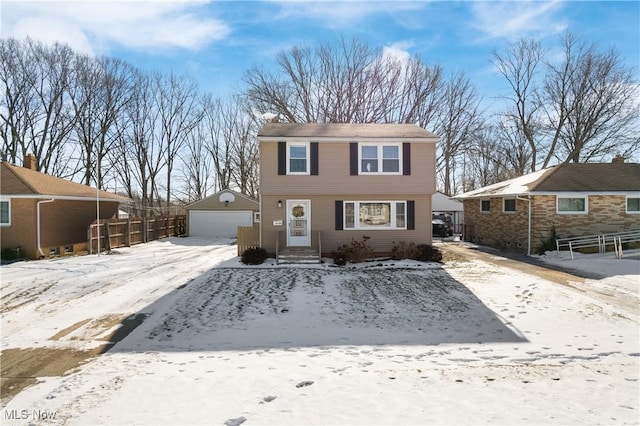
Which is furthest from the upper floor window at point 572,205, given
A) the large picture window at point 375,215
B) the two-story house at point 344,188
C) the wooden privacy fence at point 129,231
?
the wooden privacy fence at point 129,231

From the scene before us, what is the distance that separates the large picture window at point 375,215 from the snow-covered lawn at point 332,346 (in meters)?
3.41

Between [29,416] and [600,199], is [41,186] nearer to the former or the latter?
[29,416]

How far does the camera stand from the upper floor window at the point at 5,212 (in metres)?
16.2

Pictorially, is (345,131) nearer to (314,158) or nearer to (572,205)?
(314,158)

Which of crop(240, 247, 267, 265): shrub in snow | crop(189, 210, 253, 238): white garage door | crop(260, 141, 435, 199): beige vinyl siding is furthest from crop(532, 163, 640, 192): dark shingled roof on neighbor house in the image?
crop(189, 210, 253, 238): white garage door

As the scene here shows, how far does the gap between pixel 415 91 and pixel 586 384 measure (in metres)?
31.7

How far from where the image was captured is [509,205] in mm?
19406

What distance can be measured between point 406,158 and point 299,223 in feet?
17.1

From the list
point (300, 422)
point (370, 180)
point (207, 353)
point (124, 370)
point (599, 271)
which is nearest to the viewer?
point (300, 422)

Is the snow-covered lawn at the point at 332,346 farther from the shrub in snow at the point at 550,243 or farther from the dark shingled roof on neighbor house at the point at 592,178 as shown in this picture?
the dark shingled roof on neighbor house at the point at 592,178

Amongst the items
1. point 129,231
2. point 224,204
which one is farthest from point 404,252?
point 224,204

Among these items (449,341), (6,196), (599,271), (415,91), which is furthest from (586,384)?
(415,91)

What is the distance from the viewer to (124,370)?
209 inches

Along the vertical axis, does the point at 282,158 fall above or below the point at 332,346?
above
